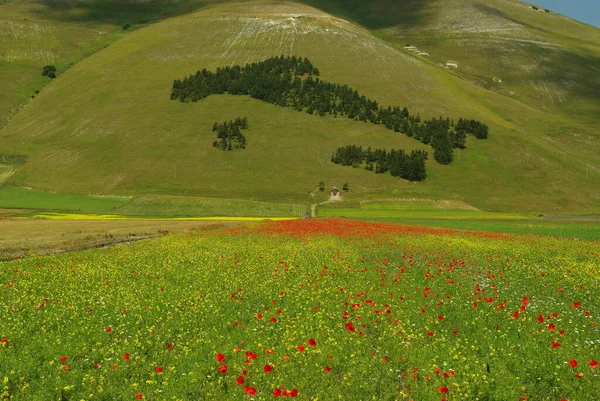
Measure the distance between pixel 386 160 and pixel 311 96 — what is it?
159 ft

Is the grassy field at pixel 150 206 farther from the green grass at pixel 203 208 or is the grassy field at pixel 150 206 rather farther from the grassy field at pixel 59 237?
the grassy field at pixel 59 237

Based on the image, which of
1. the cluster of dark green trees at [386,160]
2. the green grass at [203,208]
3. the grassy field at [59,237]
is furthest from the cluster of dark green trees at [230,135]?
the grassy field at [59,237]

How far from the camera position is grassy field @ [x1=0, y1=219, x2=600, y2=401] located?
35.3 feet

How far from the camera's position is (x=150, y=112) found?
171m

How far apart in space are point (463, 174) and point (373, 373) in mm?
139691

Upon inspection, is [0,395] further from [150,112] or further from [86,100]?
[86,100]

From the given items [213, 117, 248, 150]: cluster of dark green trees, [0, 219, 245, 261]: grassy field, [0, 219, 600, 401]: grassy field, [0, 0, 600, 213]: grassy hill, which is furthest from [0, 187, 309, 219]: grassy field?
[0, 219, 600, 401]: grassy field

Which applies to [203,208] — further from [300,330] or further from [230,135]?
[300,330]

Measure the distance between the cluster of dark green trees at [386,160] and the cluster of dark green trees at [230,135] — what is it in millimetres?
32149

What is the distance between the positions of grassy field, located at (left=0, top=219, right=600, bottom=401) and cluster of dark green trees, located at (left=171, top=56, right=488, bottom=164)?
133 m

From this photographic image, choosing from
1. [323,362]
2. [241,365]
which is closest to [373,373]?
[323,362]

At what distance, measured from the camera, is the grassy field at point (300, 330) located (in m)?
10.8

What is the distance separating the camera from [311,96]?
17588cm

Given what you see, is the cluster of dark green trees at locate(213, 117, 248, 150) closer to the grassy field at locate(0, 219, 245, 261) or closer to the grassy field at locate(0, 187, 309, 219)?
the grassy field at locate(0, 187, 309, 219)
